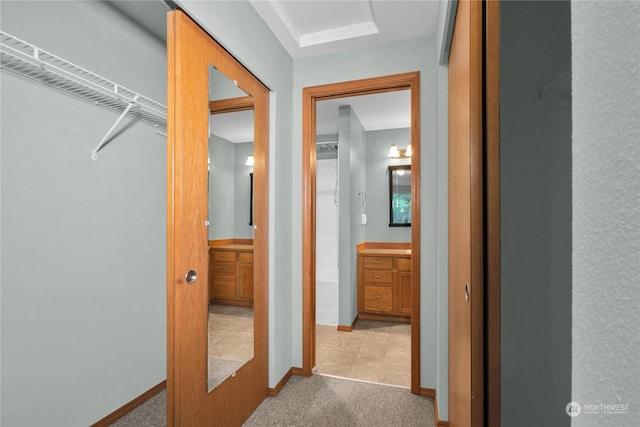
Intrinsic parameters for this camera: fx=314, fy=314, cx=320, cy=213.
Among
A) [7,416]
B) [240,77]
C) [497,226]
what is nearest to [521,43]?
[497,226]

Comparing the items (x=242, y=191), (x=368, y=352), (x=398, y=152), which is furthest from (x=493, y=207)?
(x=398, y=152)

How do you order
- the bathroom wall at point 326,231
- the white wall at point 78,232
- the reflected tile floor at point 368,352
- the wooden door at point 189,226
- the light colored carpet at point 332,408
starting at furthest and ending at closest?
the bathroom wall at point 326,231 < the reflected tile floor at point 368,352 < the light colored carpet at point 332,408 < the white wall at point 78,232 < the wooden door at point 189,226

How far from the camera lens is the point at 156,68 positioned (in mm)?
2289

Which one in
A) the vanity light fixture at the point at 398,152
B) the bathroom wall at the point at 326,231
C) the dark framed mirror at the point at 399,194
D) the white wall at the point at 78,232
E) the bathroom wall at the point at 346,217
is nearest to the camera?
the white wall at the point at 78,232

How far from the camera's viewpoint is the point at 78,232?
1.79 meters

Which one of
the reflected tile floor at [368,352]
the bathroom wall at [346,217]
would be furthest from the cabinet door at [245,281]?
the bathroom wall at [346,217]

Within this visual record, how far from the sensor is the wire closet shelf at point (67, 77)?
1.42 meters

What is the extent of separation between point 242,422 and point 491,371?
1.68m

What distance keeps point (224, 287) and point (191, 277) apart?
37 centimetres

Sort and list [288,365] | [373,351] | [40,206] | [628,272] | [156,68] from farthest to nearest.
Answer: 1. [373,351]
2. [288,365]
3. [156,68]
4. [40,206]
5. [628,272]

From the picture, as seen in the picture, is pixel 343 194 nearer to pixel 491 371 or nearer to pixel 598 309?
pixel 491 371

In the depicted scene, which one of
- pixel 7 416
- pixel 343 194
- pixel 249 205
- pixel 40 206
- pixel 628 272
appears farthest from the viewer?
pixel 343 194

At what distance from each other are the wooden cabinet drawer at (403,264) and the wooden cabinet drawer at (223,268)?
2460mm

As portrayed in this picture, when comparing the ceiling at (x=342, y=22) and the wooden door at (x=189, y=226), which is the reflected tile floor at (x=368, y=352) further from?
the ceiling at (x=342, y=22)
